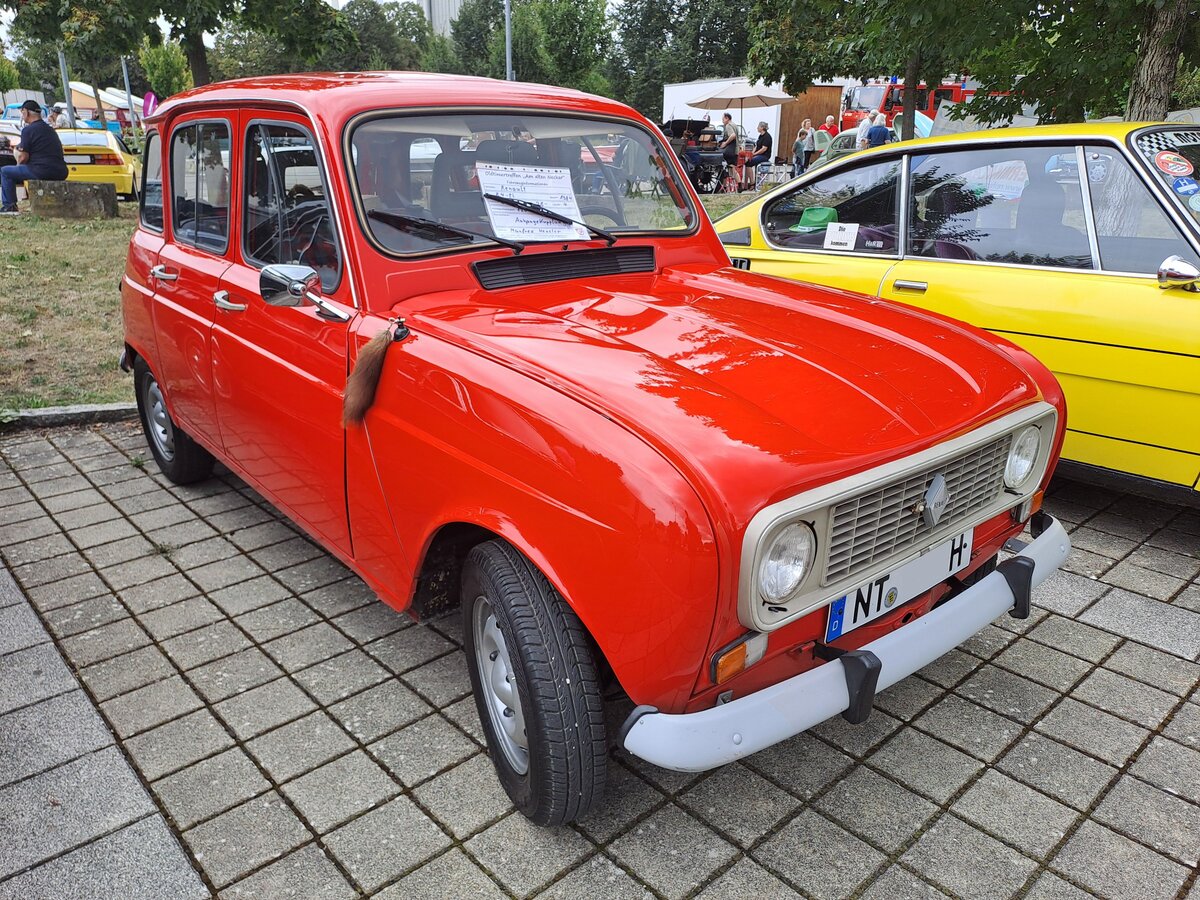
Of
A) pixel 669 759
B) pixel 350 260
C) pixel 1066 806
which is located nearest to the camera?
pixel 669 759

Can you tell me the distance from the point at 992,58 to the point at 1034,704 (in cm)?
689

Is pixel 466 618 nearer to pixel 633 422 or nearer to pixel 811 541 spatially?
pixel 633 422

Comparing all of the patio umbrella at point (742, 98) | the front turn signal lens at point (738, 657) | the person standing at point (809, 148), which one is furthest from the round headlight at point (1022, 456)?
the patio umbrella at point (742, 98)

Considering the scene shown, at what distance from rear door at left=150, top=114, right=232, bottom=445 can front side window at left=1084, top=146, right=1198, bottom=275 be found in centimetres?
377

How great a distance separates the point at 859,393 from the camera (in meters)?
2.30

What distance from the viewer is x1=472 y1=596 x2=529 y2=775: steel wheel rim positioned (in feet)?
7.95

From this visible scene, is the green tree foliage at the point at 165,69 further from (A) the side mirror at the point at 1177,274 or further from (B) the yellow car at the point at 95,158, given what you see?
(A) the side mirror at the point at 1177,274

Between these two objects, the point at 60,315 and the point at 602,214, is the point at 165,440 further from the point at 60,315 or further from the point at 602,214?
the point at 60,315

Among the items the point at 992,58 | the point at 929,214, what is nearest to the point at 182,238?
the point at 929,214

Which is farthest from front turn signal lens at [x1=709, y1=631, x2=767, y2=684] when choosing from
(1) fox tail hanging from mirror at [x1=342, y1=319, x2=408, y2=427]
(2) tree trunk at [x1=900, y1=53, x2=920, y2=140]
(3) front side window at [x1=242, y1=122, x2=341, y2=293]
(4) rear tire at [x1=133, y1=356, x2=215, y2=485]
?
(2) tree trunk at [x1=900, y1=53, x2=920, y2=140]

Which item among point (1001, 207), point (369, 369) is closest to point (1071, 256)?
point (1001, 207)

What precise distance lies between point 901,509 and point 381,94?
2.21 metres

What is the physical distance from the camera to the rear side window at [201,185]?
361 centimetres

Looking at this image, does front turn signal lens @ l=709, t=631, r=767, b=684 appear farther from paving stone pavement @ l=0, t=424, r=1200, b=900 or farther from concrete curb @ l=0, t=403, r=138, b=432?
concrete curb @ l=0, t=403, r=138, b=432
